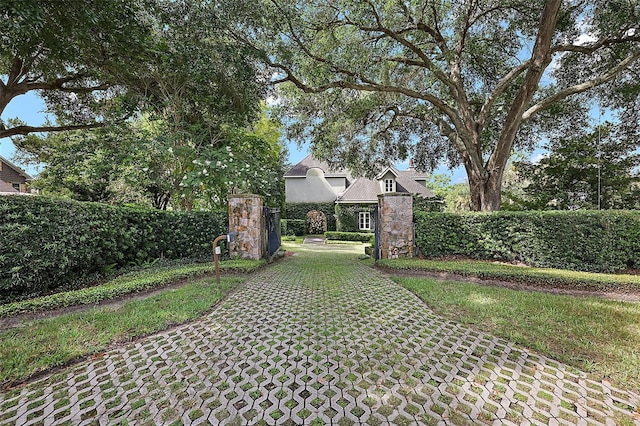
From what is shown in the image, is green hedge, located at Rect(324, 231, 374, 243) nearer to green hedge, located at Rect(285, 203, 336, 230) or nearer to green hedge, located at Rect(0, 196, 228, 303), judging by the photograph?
green hedge, located at Rect(285, 203, 336, 230)

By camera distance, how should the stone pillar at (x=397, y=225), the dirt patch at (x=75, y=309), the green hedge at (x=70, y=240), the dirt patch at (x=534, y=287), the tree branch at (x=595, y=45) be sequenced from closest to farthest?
the dirt patch at (x=75, y=309), the green hedge at (x=70, y=240), the dirt patch at (x=534, y=287), the tree branch at (x=595, y=45), the stone pillar at (x=397, y=225)

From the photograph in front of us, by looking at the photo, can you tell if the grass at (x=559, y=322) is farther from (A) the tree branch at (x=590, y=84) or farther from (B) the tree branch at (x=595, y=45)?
(B) the tree branch at (x=595, y=45)

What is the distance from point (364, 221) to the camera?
21.8 metres

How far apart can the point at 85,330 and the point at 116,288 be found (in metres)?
1.57

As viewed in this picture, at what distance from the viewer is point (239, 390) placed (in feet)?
7.73

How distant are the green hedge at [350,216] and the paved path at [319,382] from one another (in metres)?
17.9

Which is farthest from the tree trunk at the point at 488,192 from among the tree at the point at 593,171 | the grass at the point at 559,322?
the grass at the point at 559,322

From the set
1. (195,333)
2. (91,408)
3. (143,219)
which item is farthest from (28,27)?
(91,408)

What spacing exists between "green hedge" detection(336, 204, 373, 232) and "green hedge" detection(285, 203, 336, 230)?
5.29 ft

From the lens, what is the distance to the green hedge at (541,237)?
21.5 feet

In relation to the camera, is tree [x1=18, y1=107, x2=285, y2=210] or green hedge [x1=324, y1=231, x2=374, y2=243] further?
green hedge [x1=324, y1=231, x2=374, y2=243]

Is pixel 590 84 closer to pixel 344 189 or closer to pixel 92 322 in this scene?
pixel 92 322

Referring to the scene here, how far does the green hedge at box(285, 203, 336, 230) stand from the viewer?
23.5 metres

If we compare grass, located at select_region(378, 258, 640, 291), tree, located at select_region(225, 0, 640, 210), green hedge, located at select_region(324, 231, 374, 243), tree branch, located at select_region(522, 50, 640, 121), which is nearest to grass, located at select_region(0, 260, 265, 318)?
grass, located at select_region(378, 258, 640, 291)
